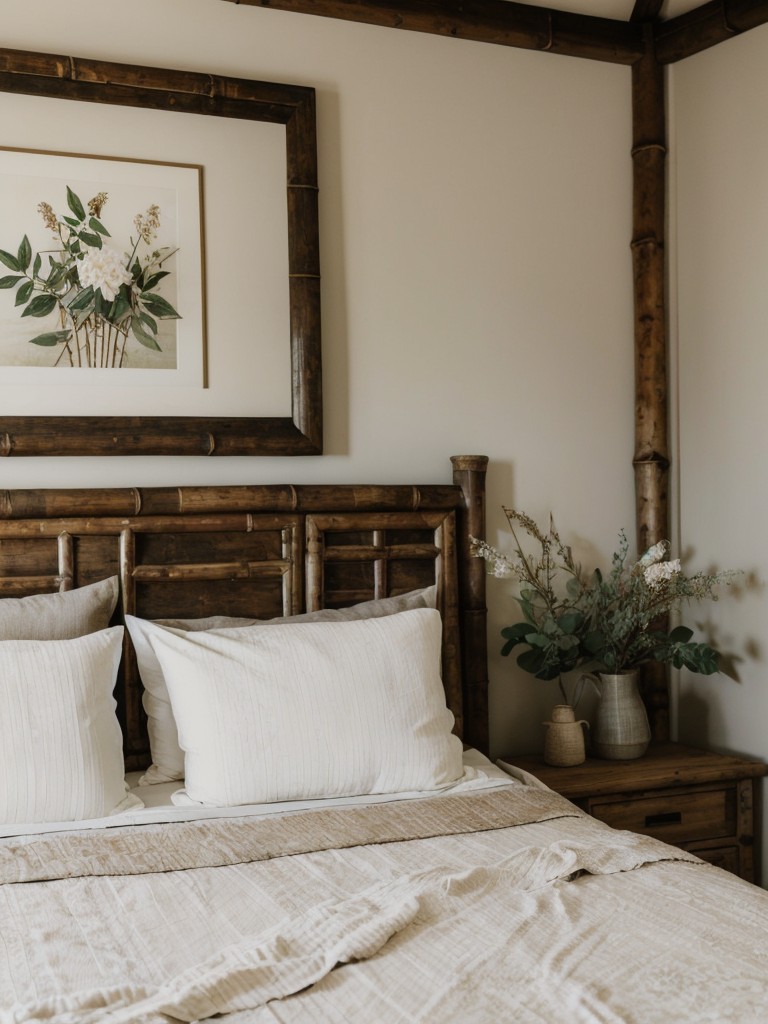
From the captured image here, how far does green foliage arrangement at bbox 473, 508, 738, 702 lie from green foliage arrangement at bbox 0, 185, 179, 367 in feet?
3.58

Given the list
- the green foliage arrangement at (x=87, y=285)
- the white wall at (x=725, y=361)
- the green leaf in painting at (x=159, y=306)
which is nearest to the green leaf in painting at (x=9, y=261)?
the green foliage arrangement at (x=87, y=285)

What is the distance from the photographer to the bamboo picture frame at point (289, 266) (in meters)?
2.51

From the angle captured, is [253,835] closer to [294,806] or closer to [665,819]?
[294,806]

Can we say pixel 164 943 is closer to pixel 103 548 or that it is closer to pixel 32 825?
pixel 32 825

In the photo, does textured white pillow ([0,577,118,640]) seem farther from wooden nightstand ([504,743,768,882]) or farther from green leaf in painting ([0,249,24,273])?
wooden nightstand ([504,743,768,882])

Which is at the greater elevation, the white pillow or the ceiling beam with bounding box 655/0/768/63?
the ceiling beam with bounding box 655/0/768/63

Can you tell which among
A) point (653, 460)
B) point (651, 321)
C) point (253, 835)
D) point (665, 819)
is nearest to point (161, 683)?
point (253, 835)

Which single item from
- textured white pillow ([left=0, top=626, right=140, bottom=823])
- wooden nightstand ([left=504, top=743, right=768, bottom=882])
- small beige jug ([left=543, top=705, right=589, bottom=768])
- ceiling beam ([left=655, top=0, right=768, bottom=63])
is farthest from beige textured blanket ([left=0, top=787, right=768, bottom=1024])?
ceiling beam ([left=655, top=0, right=768, bottom=63])

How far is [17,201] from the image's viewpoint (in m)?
2.52

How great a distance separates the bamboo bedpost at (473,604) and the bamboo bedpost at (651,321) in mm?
576

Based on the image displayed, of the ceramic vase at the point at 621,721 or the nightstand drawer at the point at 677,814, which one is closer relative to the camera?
the nightstand drawer at the point at 677,814

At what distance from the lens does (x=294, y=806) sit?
7.25ft

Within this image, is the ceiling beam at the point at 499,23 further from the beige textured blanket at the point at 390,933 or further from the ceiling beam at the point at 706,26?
the beige textured blanket at the point at 390,933

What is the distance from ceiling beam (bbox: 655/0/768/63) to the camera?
282 centimetres
